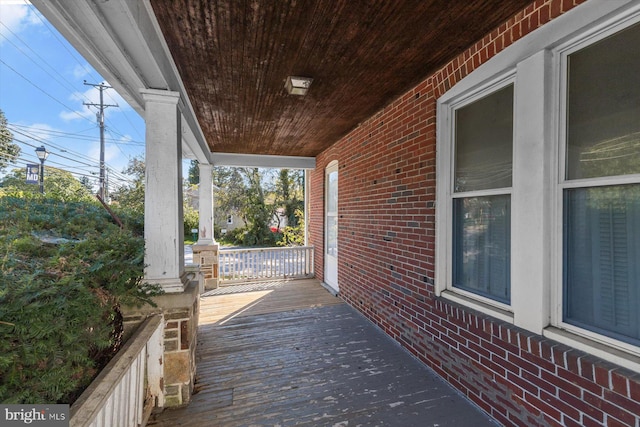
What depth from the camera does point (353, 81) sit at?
8.61 feet

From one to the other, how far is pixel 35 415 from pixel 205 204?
4.77 m

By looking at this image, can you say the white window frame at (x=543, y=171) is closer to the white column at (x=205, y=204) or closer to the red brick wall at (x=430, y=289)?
the red brick wall at (x=430, y=289)

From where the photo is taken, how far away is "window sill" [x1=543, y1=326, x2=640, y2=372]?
49.2 inches

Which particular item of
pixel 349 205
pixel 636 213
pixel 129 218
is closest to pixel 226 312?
pixel 129 218

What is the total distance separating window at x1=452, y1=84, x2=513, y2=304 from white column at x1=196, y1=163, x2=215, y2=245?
459 centimetres

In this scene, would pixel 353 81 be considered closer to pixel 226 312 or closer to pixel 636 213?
pixel 636 213

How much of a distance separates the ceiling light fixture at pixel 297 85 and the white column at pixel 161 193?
1002mm

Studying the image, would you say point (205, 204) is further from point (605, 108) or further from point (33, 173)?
point (605, 108)

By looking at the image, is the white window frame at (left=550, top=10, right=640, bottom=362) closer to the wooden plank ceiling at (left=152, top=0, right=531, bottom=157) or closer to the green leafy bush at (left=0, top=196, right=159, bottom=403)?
the wooden plank ceiling at (left=152, top=0, right=531, bottom=157)

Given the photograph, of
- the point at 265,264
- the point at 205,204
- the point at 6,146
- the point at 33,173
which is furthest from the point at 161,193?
the point at 6,146

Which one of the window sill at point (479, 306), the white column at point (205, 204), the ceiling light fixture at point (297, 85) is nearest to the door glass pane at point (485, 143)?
the window sill at point (479, 306)

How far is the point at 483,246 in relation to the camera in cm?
213

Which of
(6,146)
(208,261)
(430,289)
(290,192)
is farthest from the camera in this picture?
(290,192)

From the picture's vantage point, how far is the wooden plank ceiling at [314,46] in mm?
1646
